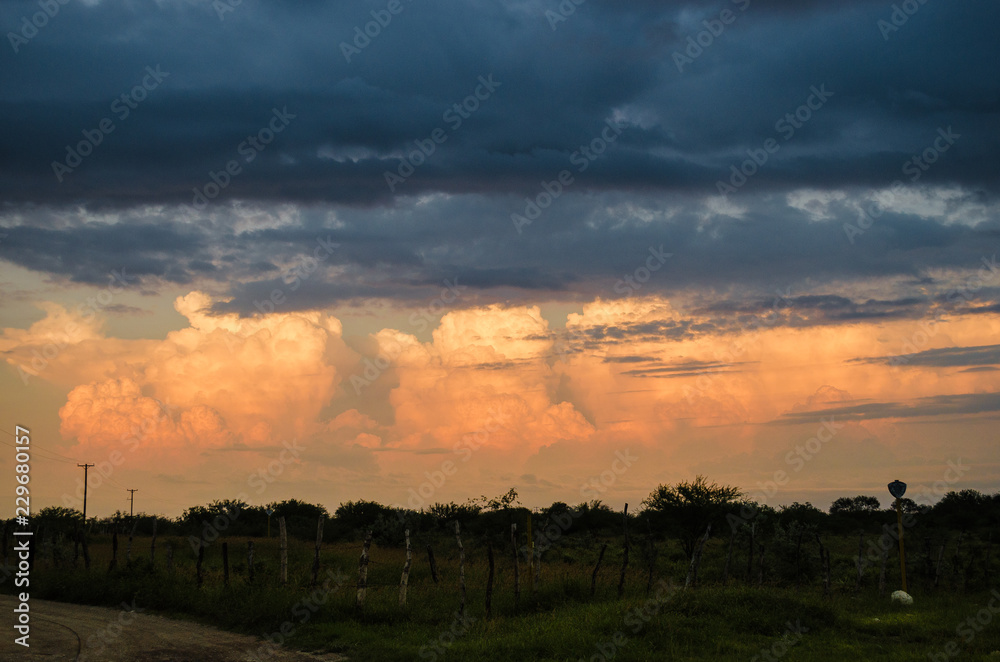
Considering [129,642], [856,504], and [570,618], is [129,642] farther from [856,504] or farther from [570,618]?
[856,504]

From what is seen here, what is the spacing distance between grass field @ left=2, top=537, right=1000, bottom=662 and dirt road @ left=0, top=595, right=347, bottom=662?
63cm

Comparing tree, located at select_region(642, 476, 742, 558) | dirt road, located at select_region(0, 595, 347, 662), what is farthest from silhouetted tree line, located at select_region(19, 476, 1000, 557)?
dirt road, located at select_region(0, 595, 347, 662)

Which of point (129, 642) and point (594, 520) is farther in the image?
point (594, 520)

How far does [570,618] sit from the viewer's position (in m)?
16.8

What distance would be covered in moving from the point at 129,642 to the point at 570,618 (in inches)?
360

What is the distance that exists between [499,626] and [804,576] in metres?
19.7

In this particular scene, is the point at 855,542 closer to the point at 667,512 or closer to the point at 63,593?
the point at 667,512

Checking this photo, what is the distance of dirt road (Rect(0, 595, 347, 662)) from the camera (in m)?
14.6

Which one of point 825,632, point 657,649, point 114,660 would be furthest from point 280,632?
point 825,632

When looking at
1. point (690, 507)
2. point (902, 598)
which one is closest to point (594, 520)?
point (690, 507)

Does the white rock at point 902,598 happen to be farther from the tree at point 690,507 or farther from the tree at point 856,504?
the tree at point 856,504

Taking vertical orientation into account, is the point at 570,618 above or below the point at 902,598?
above

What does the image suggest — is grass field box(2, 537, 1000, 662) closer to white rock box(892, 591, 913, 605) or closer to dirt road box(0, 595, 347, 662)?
white rock box(892, 591, 913, 605)

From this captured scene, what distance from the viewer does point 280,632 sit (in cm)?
1744
